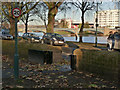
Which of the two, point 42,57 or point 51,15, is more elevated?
point 51,15

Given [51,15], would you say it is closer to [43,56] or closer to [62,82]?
[43,56]

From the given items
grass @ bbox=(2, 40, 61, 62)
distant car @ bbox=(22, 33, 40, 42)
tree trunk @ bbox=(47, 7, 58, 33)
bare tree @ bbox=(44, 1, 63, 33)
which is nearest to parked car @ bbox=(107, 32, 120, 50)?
tree trunk @ bbox=(47, 7, 58, 33)

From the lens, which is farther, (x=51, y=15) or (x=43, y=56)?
(x=51, y=15)

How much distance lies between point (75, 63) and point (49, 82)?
2535 millimetres

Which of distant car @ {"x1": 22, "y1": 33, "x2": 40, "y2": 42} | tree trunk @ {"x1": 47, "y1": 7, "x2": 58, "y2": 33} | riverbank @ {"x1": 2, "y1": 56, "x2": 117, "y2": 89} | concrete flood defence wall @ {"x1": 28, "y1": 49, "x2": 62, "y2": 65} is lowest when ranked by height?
riverbank @ {"x1": 2, "y1": 56, "x2": 117, "y2": 89}

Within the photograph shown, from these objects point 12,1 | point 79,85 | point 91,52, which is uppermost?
point 12,1

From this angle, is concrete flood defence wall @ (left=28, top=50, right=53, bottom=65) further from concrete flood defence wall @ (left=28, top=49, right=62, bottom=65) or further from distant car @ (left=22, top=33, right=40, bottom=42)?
distant car @ (left=22, top=33, right=40, bottom=42)

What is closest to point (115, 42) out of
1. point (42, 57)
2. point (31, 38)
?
point (42, 57)

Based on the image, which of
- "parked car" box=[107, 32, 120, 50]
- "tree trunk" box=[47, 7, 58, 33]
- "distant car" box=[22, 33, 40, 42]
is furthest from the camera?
"distant car" box=[22, 33, 40, 42]

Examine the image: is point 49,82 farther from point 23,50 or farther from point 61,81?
point 23,50

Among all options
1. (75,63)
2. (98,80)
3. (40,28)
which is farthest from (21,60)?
(40,28)

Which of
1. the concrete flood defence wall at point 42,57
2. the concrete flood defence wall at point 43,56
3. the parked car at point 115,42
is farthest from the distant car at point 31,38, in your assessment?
the concrete flood defence wall at point 42,57

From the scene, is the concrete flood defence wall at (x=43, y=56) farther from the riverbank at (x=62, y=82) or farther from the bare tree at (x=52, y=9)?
the bare tree at (x=52, y=9)

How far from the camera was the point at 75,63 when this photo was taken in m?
9.52
